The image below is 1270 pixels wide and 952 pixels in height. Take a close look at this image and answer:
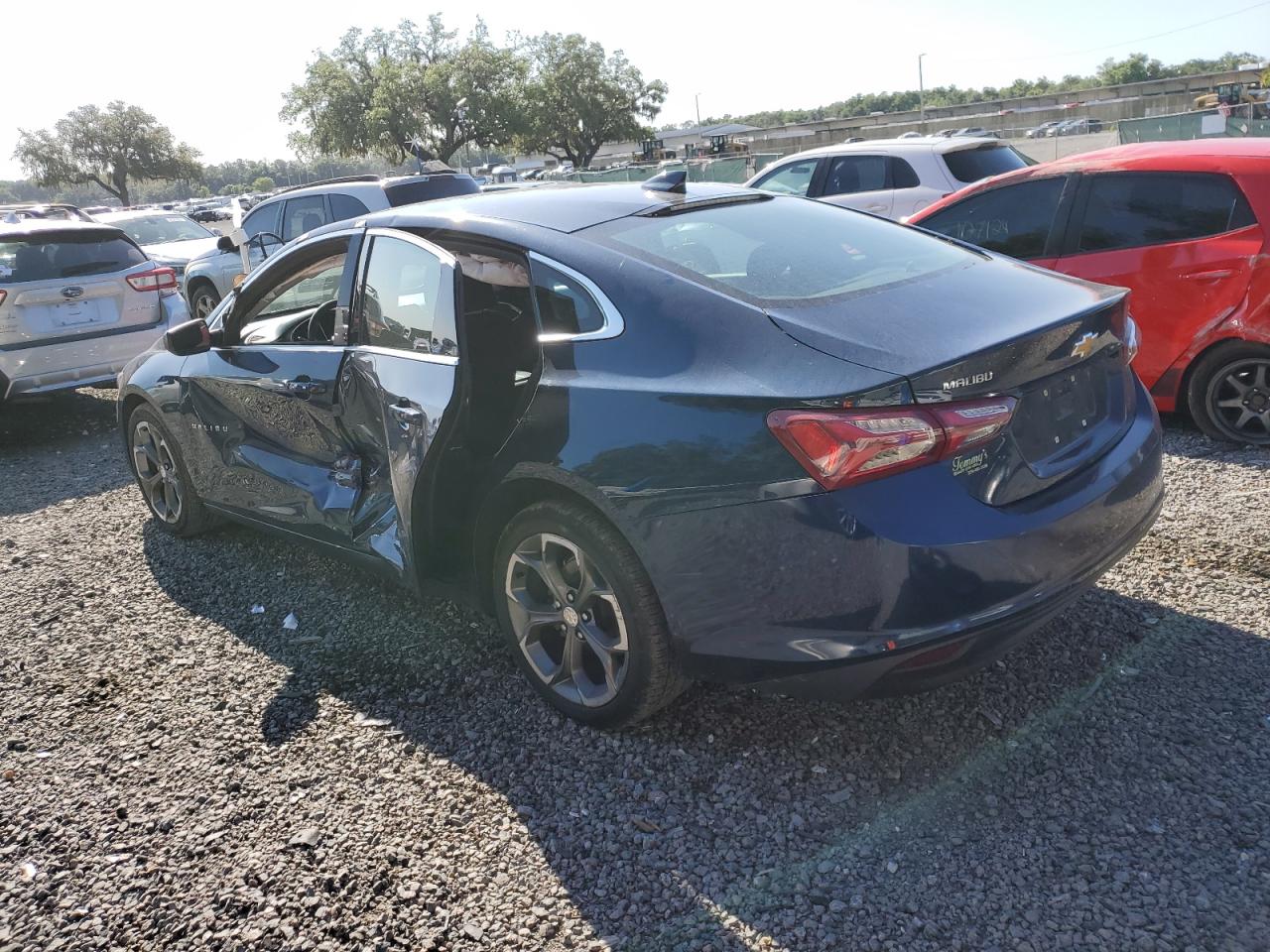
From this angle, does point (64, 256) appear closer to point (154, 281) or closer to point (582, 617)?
point (154, 281)

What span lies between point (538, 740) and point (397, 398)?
4.15 ft

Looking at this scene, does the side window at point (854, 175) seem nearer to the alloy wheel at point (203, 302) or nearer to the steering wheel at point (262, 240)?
the steering wheel at point (262, 240)

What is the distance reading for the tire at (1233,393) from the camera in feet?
16.9

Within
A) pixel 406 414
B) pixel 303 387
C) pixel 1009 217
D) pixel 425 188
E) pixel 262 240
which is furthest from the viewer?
pixel 262 240

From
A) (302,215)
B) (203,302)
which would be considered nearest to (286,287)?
(302,215)

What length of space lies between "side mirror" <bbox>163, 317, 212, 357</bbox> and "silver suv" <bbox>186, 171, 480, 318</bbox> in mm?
3911

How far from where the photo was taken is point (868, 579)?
2428 millimetres

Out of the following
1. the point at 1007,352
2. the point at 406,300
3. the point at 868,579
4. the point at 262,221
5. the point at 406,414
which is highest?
the point at 262,221

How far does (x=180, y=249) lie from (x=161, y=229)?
1360 mm

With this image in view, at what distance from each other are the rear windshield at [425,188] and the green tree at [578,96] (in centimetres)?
6742

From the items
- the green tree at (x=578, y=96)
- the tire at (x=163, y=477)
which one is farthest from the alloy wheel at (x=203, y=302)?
the green tree at (x=578, y=96)

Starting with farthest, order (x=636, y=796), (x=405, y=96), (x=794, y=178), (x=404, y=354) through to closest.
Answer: (x=405, y=96) → (x=794, y=178) → (x=404, y=354) → (x=636, y=796)

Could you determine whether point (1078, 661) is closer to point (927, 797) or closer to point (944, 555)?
point (927, 797)

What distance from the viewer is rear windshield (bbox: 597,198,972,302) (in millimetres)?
2975
